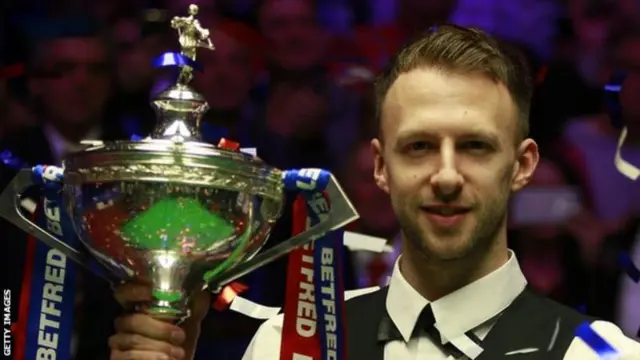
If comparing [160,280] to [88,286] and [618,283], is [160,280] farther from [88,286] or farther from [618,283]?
[618,283]

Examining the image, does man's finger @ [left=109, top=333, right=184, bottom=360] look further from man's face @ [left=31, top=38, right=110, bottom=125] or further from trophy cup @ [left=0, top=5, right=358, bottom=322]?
man's face @ [left=31, top=38, right=110, bottom=125]

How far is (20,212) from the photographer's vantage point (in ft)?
4.00

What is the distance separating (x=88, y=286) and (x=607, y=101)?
0.95 metres

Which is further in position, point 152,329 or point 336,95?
point 336,95

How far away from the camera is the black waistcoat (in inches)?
50.4

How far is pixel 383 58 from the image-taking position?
1.86m

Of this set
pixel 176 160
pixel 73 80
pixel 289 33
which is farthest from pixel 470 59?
pixel 73 80

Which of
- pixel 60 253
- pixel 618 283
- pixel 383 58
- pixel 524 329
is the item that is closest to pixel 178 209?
pixel 60 253

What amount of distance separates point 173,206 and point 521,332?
0.48 m

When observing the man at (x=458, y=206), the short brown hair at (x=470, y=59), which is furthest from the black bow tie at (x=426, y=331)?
the short brown hair at (x=470, y=59)

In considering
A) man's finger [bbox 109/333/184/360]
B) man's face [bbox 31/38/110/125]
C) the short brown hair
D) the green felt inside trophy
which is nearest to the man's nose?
the short brown hair

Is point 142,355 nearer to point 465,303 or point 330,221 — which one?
point 330,221

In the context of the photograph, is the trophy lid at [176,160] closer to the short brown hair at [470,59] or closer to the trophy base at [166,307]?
the trophy base at [166,307]

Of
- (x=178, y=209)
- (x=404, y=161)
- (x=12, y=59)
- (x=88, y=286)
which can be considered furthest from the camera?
(x=12, y=59)
